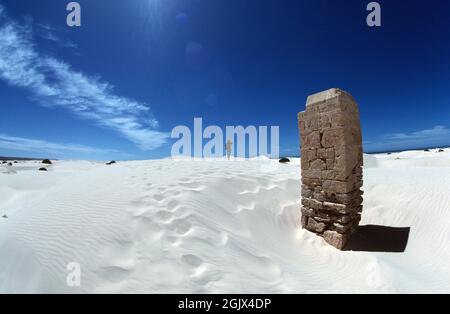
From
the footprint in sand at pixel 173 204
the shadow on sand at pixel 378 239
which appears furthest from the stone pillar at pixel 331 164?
the footprint in sand at pixel 173 204

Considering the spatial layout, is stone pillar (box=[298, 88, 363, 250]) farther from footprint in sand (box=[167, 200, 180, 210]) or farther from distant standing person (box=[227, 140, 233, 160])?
distant standing person (box=[227, 140, 233, 160])

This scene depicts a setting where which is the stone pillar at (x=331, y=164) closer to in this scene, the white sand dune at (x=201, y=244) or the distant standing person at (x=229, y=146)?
the white sand dune at (x=201, y=244)

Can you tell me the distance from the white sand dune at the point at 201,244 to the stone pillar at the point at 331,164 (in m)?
0.50

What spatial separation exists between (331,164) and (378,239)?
213cm

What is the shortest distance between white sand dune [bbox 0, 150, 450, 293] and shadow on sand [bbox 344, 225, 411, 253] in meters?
0.18

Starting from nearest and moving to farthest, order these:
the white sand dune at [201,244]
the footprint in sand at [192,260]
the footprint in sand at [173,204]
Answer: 1. the white sand dune at [201,244]
2. the footprint in sand at [192,260]
3. the footprint in sand at [173,204]

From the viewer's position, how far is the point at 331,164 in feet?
17.2

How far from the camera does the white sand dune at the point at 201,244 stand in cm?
307

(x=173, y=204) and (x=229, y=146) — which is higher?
(x=229, y=146)

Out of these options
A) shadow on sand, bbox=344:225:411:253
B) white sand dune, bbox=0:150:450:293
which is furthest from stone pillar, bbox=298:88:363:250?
white sand dune, bbox=0:150:450:293

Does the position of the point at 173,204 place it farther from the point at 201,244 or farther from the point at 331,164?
the point at 331,164

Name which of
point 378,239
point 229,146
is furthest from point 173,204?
point 229,146

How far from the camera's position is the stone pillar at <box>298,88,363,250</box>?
5.07 meters

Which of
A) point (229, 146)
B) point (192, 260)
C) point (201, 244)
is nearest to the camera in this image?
point (192, 260)
